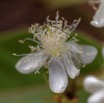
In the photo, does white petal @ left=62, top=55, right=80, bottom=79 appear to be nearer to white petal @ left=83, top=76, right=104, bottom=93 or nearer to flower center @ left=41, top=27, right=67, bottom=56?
flower center @ left=41, top=27, right=67, bottom=56

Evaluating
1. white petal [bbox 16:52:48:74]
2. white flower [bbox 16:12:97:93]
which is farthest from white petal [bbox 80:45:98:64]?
white petal [bbox 16:52:48:74]

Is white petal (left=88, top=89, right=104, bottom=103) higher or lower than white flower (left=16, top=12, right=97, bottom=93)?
lower

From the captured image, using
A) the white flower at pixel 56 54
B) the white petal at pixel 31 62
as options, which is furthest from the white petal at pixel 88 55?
the white petal at pixel 31 62

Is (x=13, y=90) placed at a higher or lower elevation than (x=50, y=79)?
lower

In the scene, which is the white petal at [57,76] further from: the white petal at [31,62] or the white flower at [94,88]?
the white flower at [94,88]

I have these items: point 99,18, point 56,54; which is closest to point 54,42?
point 56,54

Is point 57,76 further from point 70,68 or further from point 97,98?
point 97,98

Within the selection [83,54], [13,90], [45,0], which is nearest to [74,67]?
[83,54]

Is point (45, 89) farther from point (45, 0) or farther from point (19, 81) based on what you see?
point (45, 0)
